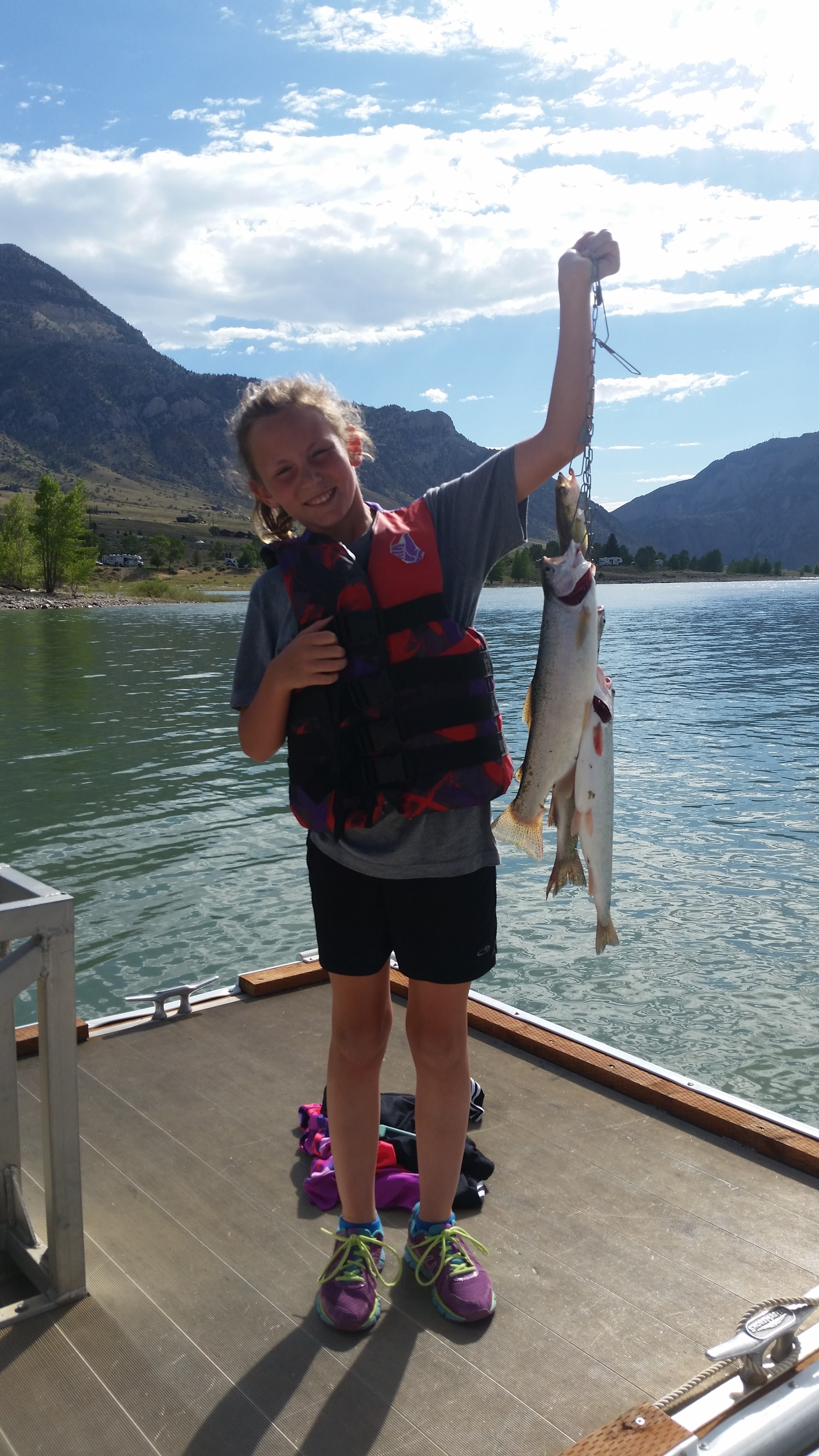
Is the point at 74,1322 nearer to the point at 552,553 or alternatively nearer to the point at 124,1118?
the point at 124,1118

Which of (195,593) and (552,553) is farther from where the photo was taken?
(195,593)

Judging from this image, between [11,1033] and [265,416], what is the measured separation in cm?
202

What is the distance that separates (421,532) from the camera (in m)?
2.90

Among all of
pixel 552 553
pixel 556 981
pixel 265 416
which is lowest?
pixel 556 981

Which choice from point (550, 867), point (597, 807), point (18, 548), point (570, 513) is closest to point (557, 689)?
point (597, 807)

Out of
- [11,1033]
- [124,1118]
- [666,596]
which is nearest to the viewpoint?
[11,1033]

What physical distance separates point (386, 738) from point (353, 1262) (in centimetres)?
155

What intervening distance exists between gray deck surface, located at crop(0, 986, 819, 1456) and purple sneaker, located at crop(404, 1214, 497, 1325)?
0.05m

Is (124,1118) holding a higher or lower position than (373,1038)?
lower

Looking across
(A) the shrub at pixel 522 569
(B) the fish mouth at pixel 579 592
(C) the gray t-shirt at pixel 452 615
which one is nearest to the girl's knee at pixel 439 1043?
(C) the gray t-shirt at pixel 452 615

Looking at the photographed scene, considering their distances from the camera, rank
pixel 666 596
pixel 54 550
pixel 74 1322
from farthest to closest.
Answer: pixel 666 596 < pixel 54 550 < pixel 74 1322

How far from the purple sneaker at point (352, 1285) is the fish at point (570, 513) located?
2121 mm

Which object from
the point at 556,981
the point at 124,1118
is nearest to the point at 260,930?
the point at 556,981

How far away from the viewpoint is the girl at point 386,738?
279cm
